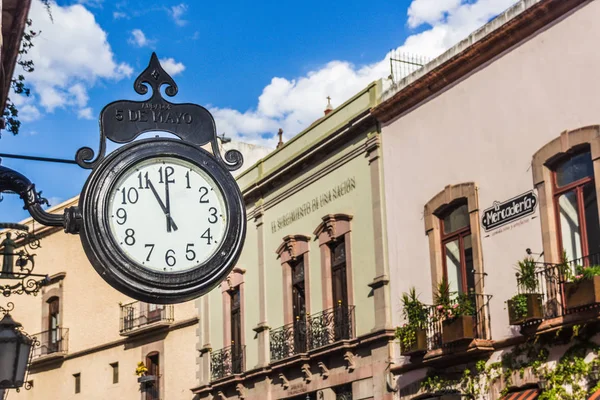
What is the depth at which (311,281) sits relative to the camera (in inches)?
1020

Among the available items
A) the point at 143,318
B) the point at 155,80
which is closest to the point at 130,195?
the point at 155,80

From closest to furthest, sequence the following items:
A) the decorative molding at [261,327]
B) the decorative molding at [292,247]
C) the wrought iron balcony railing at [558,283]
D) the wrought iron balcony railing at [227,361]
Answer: the wrought iron balcony railing at [558,283] → the decorative molding at [292,247] → the decorative molding at [261,327] → the wrought iron balcony railing at [227,361]

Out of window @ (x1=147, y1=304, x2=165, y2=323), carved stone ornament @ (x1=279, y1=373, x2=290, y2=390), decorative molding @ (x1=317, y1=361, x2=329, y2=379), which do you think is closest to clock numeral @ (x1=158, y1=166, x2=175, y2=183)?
decorative molding @ (x1=317, y1=361, x2=329, y2=379)

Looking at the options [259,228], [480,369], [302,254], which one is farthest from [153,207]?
[259,228]

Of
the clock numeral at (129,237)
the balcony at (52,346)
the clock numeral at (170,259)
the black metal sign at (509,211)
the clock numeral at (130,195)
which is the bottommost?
the clock numeral at (170,259)

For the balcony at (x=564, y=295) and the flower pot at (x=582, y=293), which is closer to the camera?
the flower pot at (x=582, y=293)

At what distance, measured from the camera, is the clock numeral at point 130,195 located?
12.8 feet

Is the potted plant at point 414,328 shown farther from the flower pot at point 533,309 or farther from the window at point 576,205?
the window at point 576,205

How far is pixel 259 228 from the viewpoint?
28906 mm

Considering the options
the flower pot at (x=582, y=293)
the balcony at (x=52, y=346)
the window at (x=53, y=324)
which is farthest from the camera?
the window at (x=53, y=324)

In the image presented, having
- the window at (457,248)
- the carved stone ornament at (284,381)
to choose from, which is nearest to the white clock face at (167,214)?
the window at (457,248)

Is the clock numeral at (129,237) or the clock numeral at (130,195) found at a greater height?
the clock numeral at (130,195)

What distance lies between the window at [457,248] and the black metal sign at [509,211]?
0.77 m

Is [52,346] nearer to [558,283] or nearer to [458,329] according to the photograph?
[458,329]
